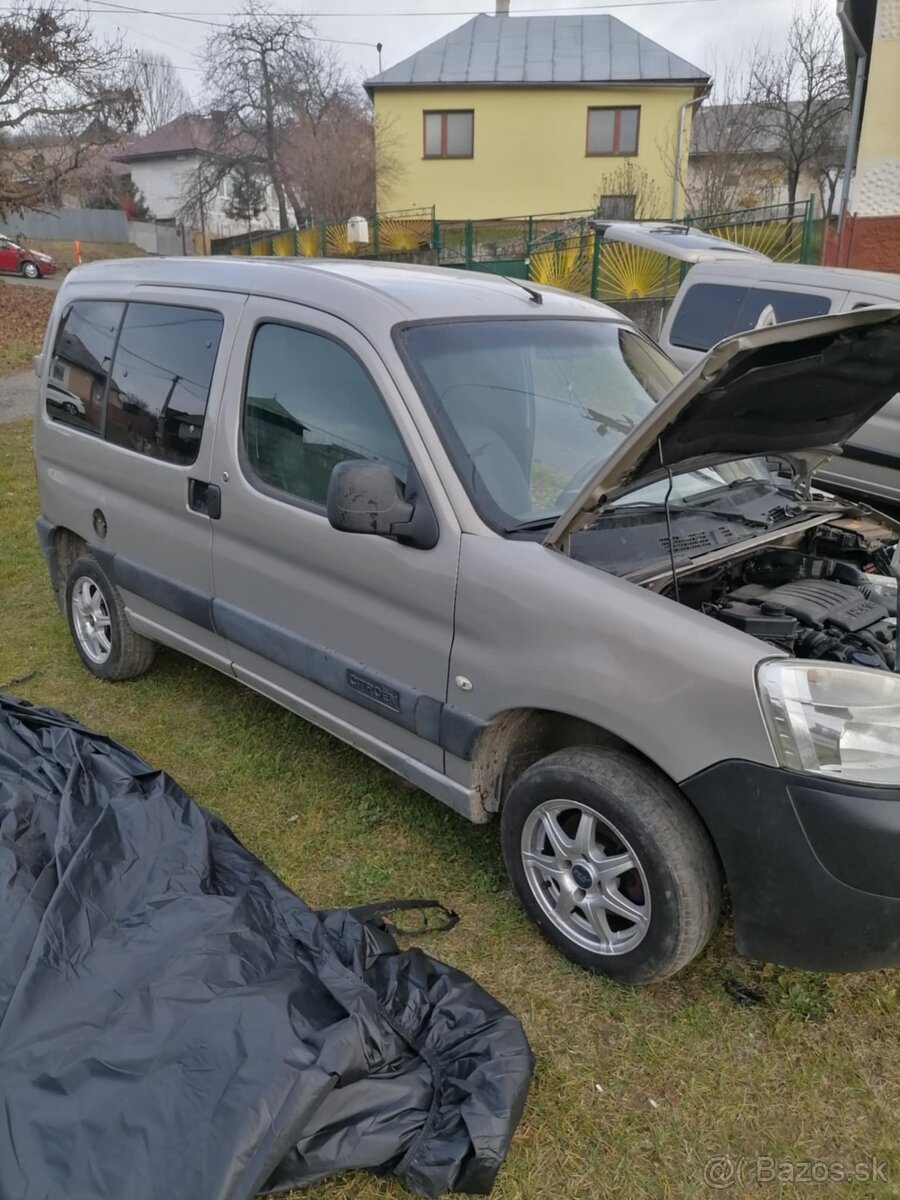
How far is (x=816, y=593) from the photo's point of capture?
2881 millimetres

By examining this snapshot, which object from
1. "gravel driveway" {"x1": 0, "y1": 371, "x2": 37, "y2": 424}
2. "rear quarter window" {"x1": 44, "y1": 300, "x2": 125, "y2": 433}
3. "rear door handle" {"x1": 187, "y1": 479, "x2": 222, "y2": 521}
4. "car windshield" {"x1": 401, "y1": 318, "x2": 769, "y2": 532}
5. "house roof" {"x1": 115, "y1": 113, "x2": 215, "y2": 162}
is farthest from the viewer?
"house roof" {"x1": 115, "y1": 113, "x2": 215, "y2": 162}

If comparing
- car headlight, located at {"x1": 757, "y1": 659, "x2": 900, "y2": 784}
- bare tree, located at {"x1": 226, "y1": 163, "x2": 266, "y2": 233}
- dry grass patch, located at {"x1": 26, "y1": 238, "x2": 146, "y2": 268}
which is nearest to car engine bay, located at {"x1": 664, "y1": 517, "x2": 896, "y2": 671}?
car headlight, located at {"x1": 757, "y1": 659, "x2": 900, "y2": 784}

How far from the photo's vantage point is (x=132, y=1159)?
6.22 ft

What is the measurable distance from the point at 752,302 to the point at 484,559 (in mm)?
5607

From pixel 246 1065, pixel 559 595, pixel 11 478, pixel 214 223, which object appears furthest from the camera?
pixel 214 223

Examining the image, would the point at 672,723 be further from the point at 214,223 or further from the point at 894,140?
the point at 214,223

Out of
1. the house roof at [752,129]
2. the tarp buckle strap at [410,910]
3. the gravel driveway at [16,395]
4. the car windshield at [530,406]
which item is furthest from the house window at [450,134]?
the tarp buckle strap at [410,910]

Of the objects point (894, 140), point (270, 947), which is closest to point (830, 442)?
point (270, 947)

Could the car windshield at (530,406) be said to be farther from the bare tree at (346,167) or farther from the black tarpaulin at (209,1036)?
the bare tree at (346,167)

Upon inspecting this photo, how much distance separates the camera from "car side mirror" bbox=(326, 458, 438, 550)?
8.50ft

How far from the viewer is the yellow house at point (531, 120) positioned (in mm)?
29250

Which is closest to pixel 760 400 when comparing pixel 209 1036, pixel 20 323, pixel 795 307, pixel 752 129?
pixel 209 1036

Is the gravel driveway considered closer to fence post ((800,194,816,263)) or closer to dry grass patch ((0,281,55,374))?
dry grass patch ((0,281,55,374))

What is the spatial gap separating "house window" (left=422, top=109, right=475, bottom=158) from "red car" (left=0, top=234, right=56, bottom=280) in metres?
13.4
